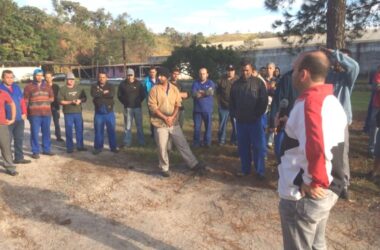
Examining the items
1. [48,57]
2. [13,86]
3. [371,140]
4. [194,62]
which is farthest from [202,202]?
[48,57]

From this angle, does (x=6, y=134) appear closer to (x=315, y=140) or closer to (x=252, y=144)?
(x=252, y=144)

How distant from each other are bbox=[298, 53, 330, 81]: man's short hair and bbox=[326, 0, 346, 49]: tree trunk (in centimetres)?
676

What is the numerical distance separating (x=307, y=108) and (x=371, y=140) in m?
5.54

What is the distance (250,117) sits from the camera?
6301 mm

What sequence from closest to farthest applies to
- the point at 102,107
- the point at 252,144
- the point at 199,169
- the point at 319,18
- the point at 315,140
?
the point at 315,140 < the point at 252,144 < the point at 199,169 < the point at 102,107 < the point at 319,18

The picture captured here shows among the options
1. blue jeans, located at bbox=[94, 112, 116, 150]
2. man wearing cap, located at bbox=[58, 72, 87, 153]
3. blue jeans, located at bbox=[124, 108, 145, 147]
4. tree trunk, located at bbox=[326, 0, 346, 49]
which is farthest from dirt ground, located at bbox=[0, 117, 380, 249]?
tree trunk, located at bbox=[326, 0, 346, 49]

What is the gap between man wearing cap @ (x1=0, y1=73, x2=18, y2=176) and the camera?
6883 mm

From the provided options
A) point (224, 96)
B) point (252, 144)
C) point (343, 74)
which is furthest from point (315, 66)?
point (224, 96)

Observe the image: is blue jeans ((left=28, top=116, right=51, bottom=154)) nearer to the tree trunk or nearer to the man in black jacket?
the man in black jacket

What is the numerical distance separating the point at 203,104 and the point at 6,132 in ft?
12.6

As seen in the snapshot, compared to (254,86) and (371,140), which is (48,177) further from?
(371,140)

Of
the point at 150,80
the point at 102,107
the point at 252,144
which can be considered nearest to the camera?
the point at 252,144

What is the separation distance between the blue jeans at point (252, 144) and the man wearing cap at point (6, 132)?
3918mm

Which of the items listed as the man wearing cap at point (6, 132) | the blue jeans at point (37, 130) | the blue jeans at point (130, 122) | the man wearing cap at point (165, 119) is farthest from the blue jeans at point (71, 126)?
the man wearing cap at point (165, 119)
